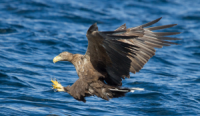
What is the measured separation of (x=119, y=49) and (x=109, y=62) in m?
0.43

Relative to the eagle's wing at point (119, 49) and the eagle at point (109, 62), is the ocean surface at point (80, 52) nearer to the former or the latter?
the eagle at point (109, 62)

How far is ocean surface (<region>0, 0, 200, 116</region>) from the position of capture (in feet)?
21.4

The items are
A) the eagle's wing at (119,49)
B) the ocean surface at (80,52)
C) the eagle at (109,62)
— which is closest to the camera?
the eagle's wing at (119,49)

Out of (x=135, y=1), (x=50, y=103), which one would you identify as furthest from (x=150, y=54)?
(x=135, y=1)

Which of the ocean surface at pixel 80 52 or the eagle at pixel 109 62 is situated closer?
the eagle at pixel 109 62

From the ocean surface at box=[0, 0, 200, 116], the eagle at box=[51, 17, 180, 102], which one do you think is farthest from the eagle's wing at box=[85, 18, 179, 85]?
the ocean surface at box=[0, 0, 200, 116]

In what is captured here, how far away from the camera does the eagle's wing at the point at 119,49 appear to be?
4582mm

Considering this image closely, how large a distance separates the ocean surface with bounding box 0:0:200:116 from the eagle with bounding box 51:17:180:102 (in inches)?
35.1

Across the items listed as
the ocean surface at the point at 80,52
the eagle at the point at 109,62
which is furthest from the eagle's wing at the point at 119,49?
the ocean surface at the point at 80,52

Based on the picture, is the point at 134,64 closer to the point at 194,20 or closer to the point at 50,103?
the point at 50,103

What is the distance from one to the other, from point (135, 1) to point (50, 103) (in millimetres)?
9739

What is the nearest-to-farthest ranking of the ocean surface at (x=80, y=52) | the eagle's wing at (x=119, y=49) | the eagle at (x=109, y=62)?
the eagle's wing at (x=119, y=49), the eagle at (x=109, y=62), the ocean surface at (x=80, y=52)

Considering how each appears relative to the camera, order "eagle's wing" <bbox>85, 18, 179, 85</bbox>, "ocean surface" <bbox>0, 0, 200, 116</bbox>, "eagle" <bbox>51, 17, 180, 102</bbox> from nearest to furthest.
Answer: "eagle's wing" <bbox>85, 18, 179, 85</bbox>, "eagle" <bbox>51, 17, 180, 102</bbox>, "ocean surface" <bbox>0, 0, 200, 116</bbox>

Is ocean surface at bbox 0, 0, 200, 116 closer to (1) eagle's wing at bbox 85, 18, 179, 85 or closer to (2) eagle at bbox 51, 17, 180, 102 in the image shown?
(2) eagle at bbox 51, 17, 180, 102
